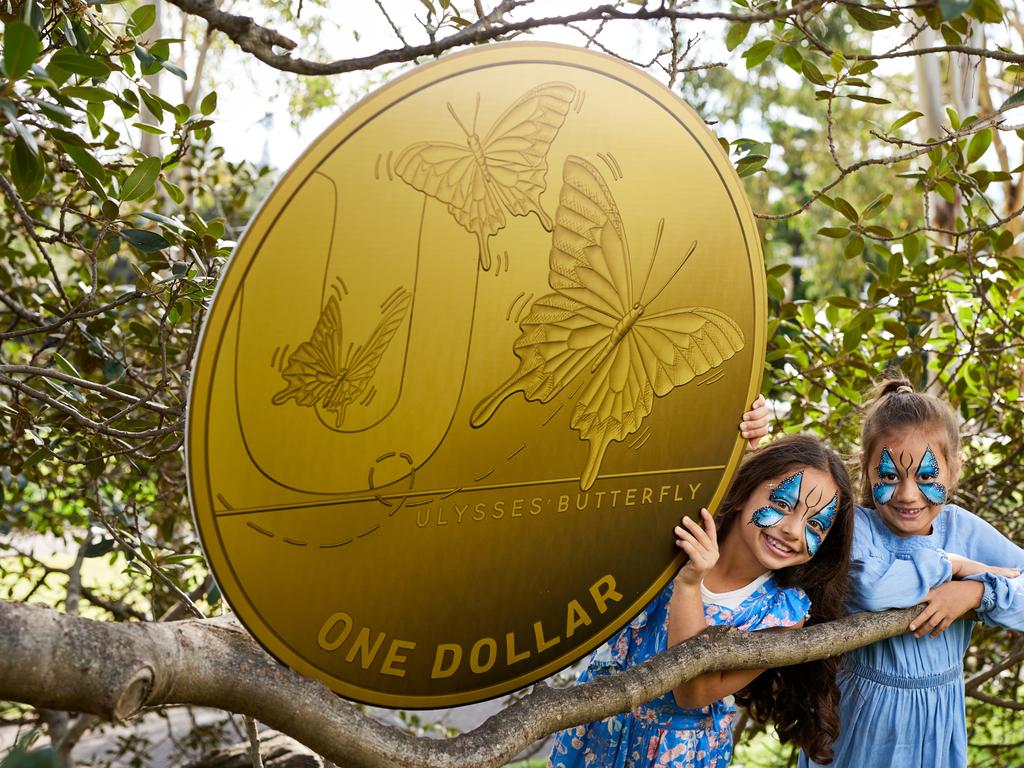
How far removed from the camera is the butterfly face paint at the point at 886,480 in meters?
2.08

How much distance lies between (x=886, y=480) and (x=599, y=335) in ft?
2.97

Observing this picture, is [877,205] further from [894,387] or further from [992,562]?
[992,562]

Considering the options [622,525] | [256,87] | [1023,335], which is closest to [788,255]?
[256,87]

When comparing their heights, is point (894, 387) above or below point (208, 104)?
below

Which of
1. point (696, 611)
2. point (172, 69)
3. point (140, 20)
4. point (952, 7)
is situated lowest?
point (696, 611)

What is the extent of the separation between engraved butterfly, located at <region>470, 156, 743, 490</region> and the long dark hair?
0.34 meters

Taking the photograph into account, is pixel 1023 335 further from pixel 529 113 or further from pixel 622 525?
pixel 529 113

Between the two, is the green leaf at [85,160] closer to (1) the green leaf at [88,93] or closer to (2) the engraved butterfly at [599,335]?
(1) the green leaf at [88,93]

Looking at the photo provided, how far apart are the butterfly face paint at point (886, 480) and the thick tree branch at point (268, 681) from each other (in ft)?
1.21

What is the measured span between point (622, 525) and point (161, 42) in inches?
52.8

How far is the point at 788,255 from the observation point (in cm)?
2456

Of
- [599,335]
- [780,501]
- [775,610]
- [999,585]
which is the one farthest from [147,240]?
[999,585]

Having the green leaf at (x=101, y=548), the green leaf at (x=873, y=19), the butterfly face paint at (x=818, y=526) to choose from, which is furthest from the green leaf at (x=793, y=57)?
the green leaf at (x=101, y=548)

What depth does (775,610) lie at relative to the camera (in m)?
1.92
